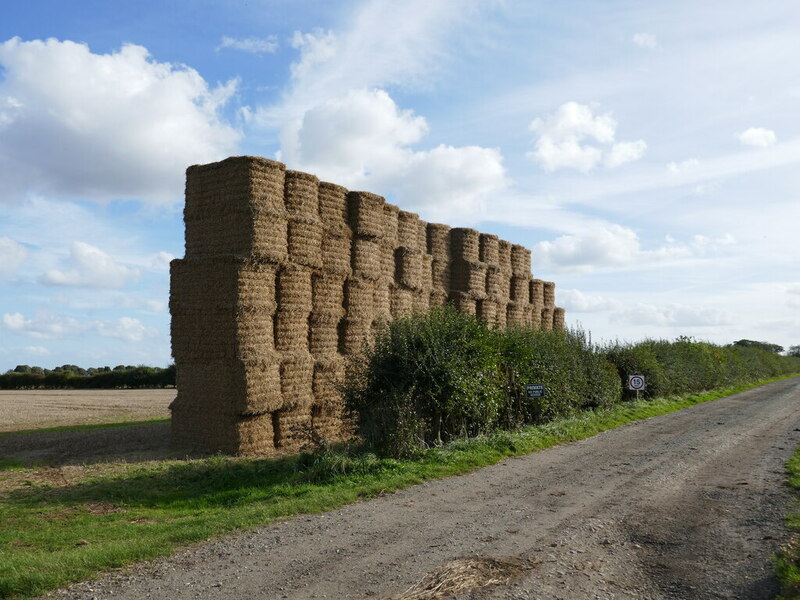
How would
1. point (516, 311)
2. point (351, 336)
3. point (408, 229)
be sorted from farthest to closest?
point (516, 311) < point (408, 229) < point (351, 336)

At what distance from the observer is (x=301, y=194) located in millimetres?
17609

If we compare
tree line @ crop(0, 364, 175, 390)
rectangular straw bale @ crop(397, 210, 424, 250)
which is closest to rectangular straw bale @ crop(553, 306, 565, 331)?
rectangular straw bale @ crop(397, 210, 424, 250)

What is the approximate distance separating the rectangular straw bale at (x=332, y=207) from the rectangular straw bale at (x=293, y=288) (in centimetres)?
180

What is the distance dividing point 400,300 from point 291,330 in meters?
5.44

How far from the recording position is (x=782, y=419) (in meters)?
23.1

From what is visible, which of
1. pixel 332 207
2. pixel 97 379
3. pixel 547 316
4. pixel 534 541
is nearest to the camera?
pixel 534 541

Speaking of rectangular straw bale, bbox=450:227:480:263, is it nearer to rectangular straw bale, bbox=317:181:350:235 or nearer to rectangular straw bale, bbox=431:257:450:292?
rectangular straw bale, bbox=431:257:450:292

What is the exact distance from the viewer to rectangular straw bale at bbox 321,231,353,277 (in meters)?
18.4

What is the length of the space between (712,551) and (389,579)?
13.2 feet

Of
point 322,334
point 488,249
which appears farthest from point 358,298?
point 488,249

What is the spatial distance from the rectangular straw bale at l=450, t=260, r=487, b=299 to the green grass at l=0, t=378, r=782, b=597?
31.6ft

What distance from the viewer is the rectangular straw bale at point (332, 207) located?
1858 cm

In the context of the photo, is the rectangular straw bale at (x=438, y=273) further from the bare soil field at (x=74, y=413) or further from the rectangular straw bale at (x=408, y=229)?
the bare soil field at (x=74, y=413)

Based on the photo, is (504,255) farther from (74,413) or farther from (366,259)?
(74,413)
